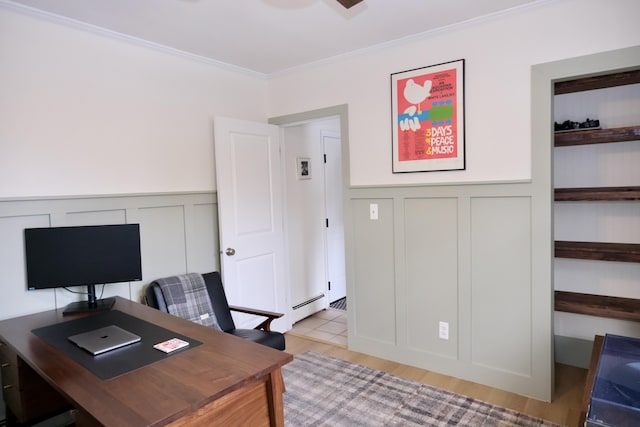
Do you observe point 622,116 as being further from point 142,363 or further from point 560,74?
point 142,363

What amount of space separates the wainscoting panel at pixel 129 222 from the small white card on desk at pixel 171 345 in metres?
1.10

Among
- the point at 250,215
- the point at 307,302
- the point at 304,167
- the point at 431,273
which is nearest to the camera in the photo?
the point at 431,273

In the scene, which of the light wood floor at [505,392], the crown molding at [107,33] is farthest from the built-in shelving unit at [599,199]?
the crown molding at [107,33]

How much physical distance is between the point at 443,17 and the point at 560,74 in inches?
31.4

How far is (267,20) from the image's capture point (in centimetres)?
243

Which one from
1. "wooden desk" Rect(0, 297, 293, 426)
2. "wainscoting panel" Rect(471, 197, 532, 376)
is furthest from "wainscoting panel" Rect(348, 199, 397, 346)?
"wooden desk" Rect(0, 297, 293, 426)

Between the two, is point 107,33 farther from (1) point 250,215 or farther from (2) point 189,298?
(2) point 189,298

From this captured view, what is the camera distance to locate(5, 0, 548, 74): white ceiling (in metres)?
2.21

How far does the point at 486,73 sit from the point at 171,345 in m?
2.46

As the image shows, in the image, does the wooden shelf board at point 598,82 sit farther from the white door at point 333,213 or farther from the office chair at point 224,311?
the office chair at point 224,311

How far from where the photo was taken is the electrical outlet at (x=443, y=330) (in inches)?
110

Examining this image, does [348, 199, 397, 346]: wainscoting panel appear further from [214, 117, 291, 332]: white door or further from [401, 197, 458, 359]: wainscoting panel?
[214, 117, 291, 332]: white door

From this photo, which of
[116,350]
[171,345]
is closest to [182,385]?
[171,345]

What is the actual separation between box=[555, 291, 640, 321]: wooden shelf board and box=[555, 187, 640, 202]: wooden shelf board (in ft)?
2.34
